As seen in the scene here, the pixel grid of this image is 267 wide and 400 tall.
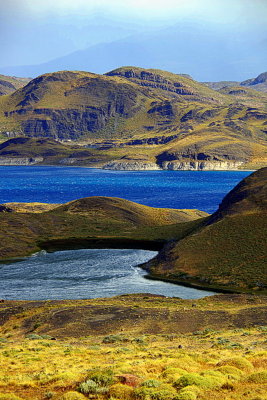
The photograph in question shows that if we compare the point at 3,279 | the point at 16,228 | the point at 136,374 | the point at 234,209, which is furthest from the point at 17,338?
the point at 16,228

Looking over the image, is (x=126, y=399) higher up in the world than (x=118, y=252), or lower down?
higher up

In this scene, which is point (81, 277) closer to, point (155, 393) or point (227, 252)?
point (227, 252)

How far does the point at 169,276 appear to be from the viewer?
91.6 meters

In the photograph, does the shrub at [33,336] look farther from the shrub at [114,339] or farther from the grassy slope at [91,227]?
the grassy slope at [91,227]

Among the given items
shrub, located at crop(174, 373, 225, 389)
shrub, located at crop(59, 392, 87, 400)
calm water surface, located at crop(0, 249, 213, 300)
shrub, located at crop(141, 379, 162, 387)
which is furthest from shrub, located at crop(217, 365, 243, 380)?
calm water surface, located at crop(0, 249, 213, 300)

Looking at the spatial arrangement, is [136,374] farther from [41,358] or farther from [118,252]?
[118,252]

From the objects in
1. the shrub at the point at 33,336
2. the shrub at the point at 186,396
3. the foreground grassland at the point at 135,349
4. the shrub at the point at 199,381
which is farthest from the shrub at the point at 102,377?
the shrub at the point at 33,336

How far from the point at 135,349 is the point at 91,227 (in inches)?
4009

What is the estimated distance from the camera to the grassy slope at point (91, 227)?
124688mm

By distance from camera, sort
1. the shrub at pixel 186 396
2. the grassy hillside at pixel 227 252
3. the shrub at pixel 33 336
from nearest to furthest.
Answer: the shrub at pixel 186 396
the shrub at pixel 33 336
the grassy hillside at pixel 227 252

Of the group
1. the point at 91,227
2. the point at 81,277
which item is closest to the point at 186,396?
the point at 81,277

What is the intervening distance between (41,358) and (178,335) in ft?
53.8

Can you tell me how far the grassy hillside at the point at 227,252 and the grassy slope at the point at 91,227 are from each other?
19.4m

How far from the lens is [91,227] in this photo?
141875mm
